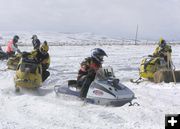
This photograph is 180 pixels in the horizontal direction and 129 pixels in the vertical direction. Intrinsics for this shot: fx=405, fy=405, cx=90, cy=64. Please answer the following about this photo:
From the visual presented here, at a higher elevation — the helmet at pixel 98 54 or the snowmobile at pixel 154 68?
the helmet at pixel 98 54

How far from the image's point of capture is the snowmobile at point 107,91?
32.4ft

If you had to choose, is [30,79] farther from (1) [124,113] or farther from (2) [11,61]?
(2) [11,61]

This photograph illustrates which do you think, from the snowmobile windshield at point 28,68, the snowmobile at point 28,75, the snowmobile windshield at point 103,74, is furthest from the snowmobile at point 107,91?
the snowmobile windshield at point 28,68

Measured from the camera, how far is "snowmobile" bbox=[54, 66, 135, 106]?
9867mm

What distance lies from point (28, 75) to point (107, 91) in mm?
3305

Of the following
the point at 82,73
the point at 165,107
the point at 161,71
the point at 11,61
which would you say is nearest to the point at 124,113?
the point at 165,107

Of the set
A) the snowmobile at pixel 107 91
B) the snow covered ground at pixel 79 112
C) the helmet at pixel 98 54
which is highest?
the helmet at pixel 98 54

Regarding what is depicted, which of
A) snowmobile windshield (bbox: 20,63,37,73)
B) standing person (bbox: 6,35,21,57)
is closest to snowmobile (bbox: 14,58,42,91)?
snowmobile windshield (bbox: 20,63,37,73)

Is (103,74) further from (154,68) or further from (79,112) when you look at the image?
(154,68)

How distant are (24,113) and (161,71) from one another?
7304 mm

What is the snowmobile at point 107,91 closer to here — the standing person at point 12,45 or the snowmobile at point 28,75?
the snowmobile at point 28,75

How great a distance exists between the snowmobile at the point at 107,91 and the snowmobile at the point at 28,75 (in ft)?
8.56

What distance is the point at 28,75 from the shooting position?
1234 cm

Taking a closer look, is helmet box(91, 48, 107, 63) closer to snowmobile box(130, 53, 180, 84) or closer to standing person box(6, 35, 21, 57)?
snowmobile box(130, 53, 180, 84)
